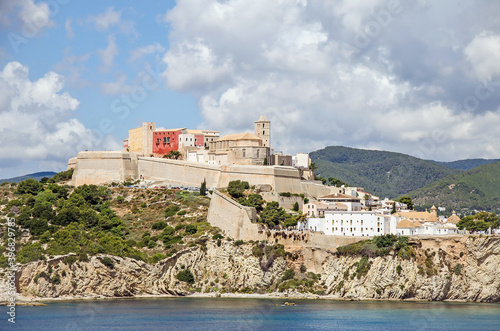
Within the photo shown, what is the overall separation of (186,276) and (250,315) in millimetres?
11083

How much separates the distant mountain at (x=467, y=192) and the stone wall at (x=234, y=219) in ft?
251

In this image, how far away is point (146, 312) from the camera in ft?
164

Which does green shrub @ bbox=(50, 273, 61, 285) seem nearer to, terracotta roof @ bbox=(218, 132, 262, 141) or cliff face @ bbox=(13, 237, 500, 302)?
cliff face @ bbox=(13, 237, 500, 302)

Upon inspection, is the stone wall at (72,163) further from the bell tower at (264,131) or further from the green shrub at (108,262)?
the green shrub at (108,262)

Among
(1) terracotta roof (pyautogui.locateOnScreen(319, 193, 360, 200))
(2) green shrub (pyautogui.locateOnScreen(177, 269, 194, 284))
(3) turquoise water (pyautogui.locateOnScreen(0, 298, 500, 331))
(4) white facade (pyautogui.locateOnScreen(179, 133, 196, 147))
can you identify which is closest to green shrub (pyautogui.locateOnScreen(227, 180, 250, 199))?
(1) terracotta roof (pyautogui.locateOnScreen(319, 193, 360, 200))

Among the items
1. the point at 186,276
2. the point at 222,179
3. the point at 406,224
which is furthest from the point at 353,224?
the point at 222,179

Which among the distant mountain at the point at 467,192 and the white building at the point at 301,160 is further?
the distant mountain at the point at 467,192

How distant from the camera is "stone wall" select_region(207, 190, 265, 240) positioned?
61.4 m

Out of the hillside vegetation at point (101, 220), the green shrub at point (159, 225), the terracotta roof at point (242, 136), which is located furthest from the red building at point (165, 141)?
the green shrub at point (159, 225)

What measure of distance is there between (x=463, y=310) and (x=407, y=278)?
16.2 feet

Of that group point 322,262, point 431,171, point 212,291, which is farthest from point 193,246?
point 431,171

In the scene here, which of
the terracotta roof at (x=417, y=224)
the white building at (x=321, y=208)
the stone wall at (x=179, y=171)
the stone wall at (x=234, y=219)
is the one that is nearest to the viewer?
the stone wall at (x=234, y=219)

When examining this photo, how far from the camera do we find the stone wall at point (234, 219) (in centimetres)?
6138

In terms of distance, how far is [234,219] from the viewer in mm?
62656
